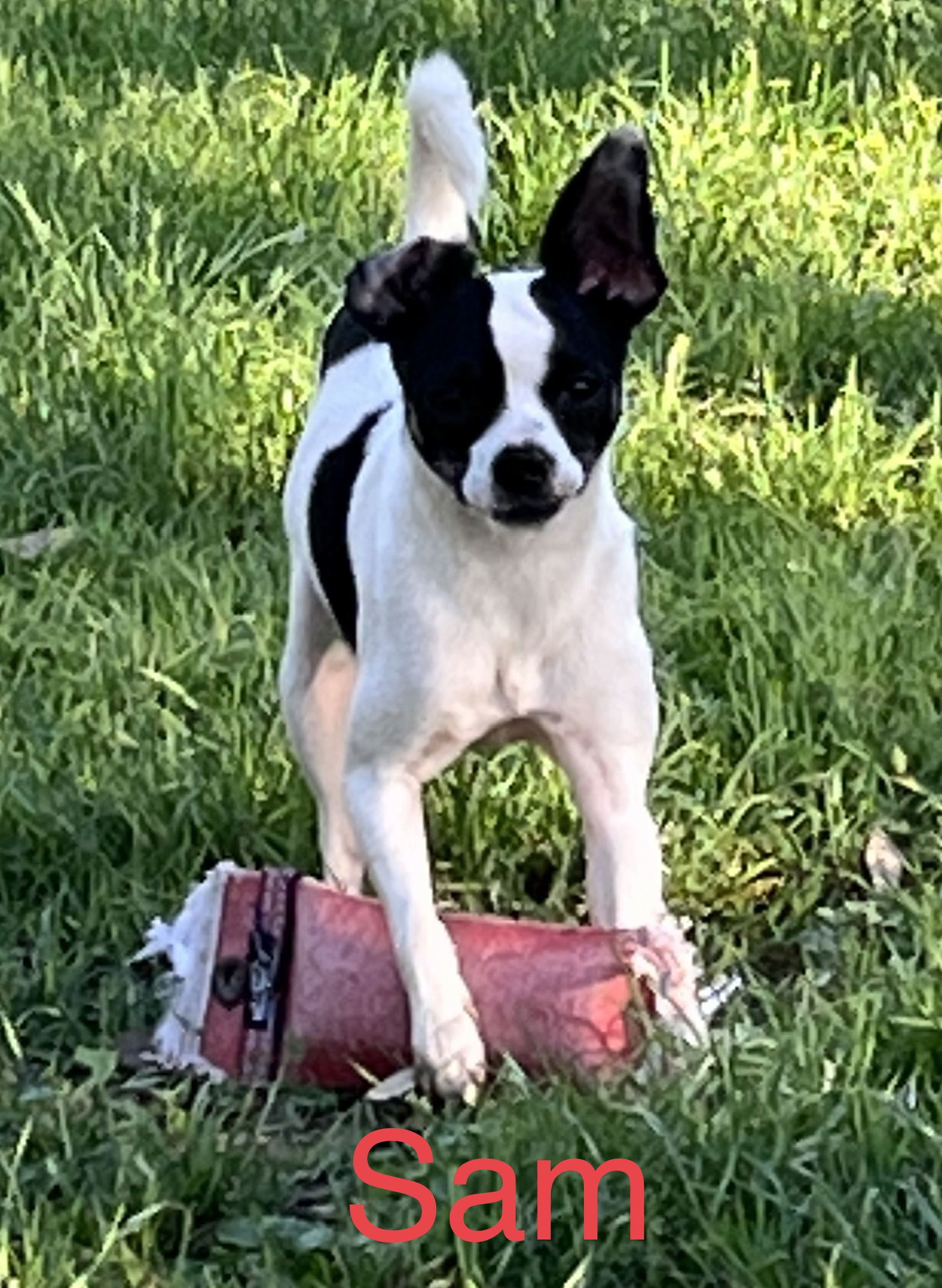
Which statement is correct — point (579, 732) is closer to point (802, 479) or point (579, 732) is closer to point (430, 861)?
point (430, 861)

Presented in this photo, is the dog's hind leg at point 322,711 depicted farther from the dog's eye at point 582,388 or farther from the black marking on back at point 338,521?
the dog's eye at point 582,388

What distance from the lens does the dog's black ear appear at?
3.29 meters

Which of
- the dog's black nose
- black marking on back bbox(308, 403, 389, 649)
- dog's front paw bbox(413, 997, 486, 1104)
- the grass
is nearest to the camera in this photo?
the grass

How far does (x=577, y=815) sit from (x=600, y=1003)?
1.56 ft

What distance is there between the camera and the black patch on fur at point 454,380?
3.17 metres

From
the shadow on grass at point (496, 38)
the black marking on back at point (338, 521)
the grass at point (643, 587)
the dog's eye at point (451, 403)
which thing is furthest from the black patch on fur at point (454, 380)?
the shadow on grass at point (496, 38)

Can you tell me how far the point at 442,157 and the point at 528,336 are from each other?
0.73m

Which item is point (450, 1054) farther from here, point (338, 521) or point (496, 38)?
point (496, 38)

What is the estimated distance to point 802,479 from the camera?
4.62m

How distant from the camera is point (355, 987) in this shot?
3.41 m

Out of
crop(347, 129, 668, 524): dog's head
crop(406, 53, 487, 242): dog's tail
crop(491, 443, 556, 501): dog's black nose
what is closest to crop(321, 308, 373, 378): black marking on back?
crop(406, 53, 487, 242): dog's tail

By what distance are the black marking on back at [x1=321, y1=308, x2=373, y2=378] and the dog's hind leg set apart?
0.27 m

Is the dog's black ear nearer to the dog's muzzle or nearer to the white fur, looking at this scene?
the white fur

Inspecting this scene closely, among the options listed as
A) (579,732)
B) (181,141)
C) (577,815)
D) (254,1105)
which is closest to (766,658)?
(577,815)
